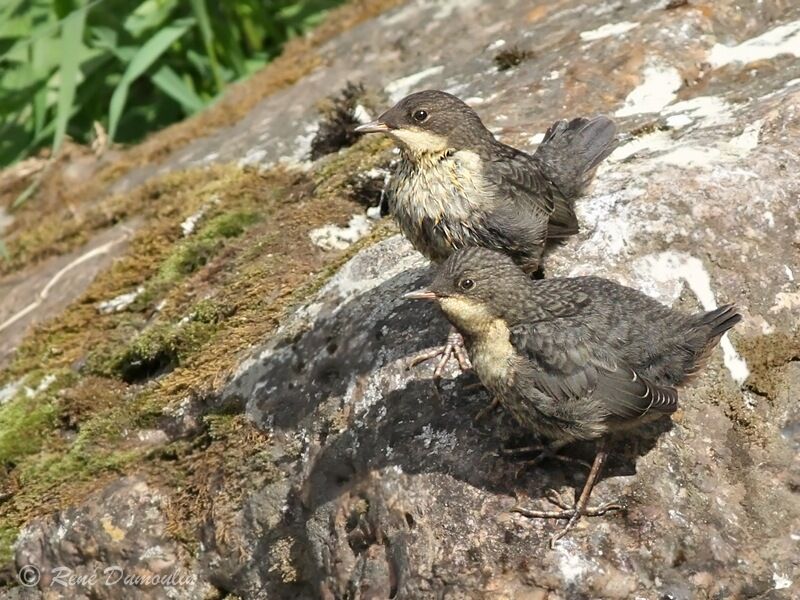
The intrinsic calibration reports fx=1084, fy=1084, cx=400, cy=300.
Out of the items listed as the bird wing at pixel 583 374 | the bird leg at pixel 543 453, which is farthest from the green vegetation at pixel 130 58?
the bird leg at pixel 543 453

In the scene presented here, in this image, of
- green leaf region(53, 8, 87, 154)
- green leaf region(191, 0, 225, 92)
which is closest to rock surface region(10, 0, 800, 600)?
green leaf region(191, 0, 225, 92)

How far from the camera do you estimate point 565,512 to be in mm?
3928

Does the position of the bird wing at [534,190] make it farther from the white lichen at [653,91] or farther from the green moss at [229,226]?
the green moss at [229,226]

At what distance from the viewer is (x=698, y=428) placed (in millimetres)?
4234

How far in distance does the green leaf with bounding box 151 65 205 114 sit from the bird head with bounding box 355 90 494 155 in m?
3.80

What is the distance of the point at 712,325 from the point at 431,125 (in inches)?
66.4

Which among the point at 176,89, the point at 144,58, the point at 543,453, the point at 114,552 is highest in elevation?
the point at 144,58

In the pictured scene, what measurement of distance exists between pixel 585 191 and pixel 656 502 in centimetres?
179

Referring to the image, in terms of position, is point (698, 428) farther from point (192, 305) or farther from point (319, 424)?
point (192, 305)

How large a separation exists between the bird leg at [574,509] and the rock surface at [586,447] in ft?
0.12

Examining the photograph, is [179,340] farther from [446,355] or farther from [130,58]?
[130,58]

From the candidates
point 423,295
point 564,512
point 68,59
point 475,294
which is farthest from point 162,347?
point 68,59

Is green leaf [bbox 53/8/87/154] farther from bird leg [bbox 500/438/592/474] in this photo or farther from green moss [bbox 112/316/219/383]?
bird leg [bbox 500/438/592/474]

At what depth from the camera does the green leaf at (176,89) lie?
8.50m
